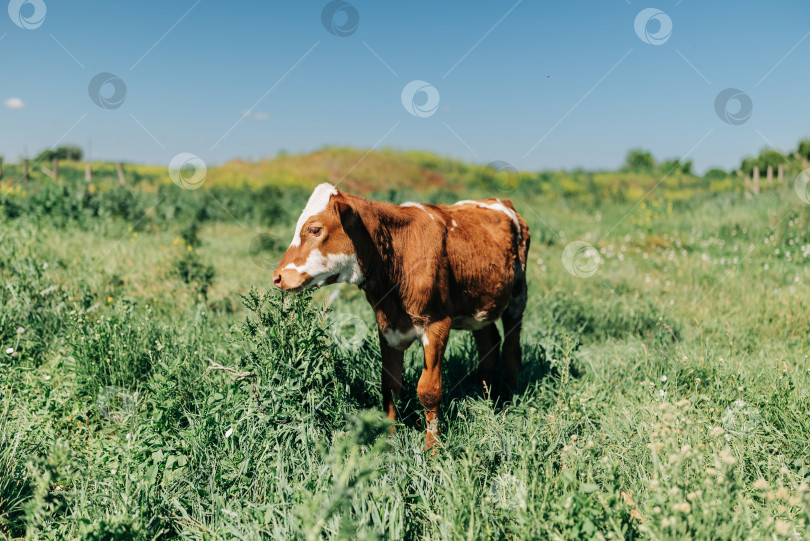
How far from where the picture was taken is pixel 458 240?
3492 mm

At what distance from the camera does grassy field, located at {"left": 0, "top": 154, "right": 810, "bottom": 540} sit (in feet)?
8.00

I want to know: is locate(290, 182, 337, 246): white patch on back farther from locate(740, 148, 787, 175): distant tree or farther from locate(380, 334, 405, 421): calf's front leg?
locate(740, 148, 787, 175): distant tree

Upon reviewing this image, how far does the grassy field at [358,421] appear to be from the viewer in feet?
8.00

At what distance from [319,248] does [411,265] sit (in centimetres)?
68

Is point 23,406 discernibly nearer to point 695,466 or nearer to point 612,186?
point 695,466

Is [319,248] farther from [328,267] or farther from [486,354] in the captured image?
[486,354]

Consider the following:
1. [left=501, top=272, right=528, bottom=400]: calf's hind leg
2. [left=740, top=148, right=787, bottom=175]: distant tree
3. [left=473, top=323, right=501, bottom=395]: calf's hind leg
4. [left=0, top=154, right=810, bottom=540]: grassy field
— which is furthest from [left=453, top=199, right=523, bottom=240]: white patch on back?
[left=740, top=148, right=787, bottom=175]: distant tree

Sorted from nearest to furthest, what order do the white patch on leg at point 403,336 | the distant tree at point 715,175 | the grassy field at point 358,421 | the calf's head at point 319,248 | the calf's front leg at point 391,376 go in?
the grassy field at point 358,421, the calf's head at point 319,248, the white patch on leg at point 403,336, the calf's front leg at point 391,376, the distant tree at point 715,175

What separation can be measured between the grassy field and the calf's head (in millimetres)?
595

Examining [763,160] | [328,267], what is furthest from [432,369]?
[763,160]

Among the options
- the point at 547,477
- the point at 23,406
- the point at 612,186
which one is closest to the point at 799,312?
the point at 547,477

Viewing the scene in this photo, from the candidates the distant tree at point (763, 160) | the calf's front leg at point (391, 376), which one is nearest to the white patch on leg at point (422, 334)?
the calf's front leg at point (391, 376)

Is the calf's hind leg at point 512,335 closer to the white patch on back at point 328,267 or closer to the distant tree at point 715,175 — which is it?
the white patch on back at point 328,267

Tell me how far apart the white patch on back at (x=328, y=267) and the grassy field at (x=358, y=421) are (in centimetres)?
49
